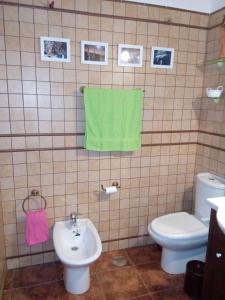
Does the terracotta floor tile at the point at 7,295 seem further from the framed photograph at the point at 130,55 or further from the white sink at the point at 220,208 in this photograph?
the framed photograph at the point at 130,55

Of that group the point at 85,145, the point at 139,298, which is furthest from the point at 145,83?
the point at 139,298

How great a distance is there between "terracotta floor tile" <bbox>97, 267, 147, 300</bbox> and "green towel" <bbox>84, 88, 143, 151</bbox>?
1.07m

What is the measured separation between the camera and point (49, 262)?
7.23ft

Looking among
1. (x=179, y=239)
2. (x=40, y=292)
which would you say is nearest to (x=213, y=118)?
(x=179, y=239)

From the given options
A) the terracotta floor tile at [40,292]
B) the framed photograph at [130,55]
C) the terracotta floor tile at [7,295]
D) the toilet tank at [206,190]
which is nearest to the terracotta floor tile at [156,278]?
the toilet tank at [206,190]

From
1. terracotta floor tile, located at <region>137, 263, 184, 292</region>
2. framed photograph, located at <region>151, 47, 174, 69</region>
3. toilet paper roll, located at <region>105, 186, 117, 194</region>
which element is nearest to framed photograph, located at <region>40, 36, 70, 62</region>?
framed photograph, located at <region>151, 47, 174, 69</region>

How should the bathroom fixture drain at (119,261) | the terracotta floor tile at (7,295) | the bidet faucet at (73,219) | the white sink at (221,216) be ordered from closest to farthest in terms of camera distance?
the white sink at (221,216)
the terracotta floor tile at (7,295)
the bidet faucet at (73,219)
the bathroom fixture drain at (119,261)

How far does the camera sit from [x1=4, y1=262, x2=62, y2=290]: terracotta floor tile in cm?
195

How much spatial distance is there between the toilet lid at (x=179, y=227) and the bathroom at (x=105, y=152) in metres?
0.35

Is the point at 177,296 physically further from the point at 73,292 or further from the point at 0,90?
the point at 0,90

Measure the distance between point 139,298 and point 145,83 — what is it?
1746 millimetres

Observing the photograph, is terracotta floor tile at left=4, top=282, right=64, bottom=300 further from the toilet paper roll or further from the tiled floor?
the toilet paper roll

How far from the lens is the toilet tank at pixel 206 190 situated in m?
1.95

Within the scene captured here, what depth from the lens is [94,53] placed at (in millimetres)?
1967
